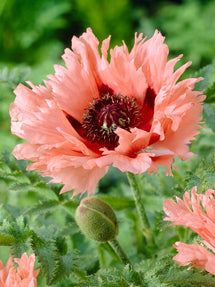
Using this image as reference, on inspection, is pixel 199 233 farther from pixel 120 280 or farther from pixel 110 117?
pixel 110 117

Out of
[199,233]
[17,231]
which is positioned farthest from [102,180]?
[199,233]

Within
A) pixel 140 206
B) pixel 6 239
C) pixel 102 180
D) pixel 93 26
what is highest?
pixel 93 26

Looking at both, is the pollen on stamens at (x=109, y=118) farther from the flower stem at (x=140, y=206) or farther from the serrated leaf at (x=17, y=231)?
the serrated leaf at (x=17, y=231)

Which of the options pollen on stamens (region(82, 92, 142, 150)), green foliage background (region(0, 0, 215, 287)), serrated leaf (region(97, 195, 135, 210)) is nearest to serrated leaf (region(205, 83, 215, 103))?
green foliage background (region(0, 0, 215, 287))

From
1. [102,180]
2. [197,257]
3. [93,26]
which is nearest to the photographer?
[197,257]

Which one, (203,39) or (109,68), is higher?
(109,68)

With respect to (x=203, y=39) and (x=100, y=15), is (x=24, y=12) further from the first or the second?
(x=203, y=39)

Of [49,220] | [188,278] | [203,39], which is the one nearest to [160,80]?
[188,278]
